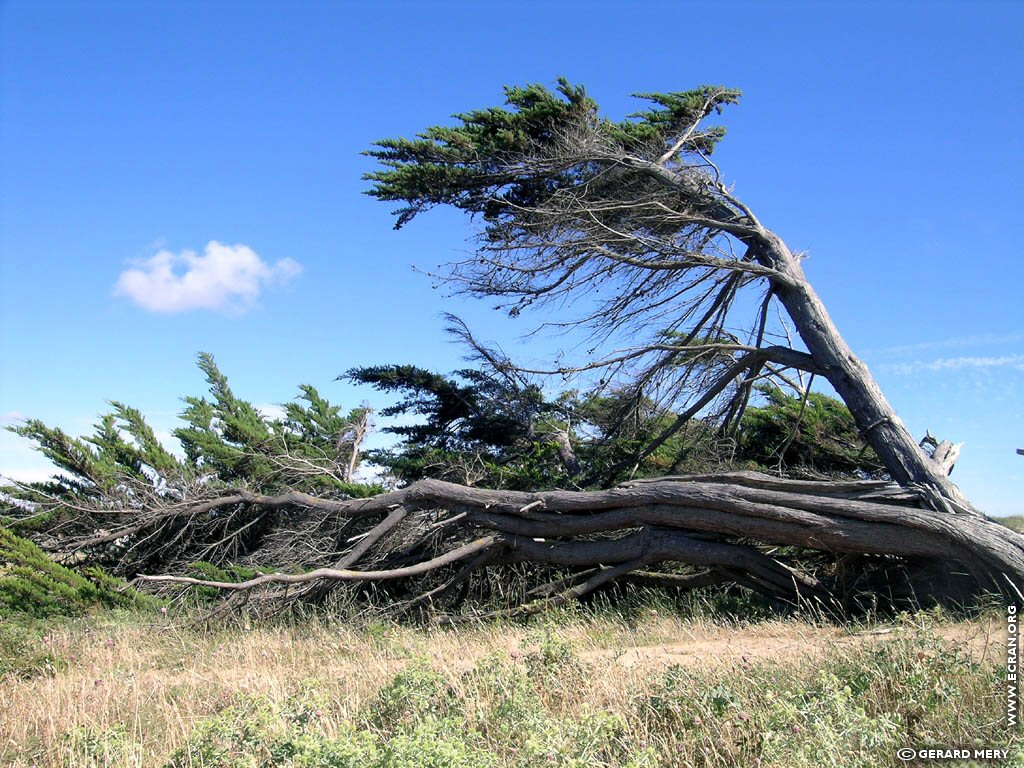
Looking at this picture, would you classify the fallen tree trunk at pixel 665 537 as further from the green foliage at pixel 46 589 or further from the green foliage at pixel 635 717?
the green foliage at pixel 635 717

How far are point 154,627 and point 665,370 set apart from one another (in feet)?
24.4

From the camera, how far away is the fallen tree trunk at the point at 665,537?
8398 millimetres

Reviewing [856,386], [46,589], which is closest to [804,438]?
[856,386]

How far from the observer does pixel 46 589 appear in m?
10.1

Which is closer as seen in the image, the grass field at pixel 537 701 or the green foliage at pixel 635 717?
the green foliage at pixel 635 717

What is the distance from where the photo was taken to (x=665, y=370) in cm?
A: 1125

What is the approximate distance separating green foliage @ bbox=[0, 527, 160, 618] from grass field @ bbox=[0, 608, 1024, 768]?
206 cm

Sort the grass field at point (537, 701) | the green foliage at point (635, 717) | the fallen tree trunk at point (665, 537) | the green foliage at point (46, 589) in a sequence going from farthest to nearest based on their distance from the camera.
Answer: the green foliage at point (46, 589), the fallen tree trunk at point (665, 537), the grass field at point (537, 701), the green foliage at point (635, 717)

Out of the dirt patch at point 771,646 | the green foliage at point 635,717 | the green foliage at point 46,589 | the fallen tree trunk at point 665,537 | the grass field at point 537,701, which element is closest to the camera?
the green foliage at point 635,717

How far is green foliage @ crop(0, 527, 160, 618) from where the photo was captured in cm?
1005

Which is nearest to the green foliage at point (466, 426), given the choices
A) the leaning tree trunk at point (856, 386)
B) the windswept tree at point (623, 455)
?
the windswept tree at point (623, 455)

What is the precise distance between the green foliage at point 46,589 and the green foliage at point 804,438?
9548 millimetres

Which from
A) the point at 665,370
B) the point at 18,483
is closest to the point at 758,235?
the point at 665,370

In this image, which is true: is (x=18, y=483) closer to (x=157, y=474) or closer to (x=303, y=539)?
(x=157, y=474)
